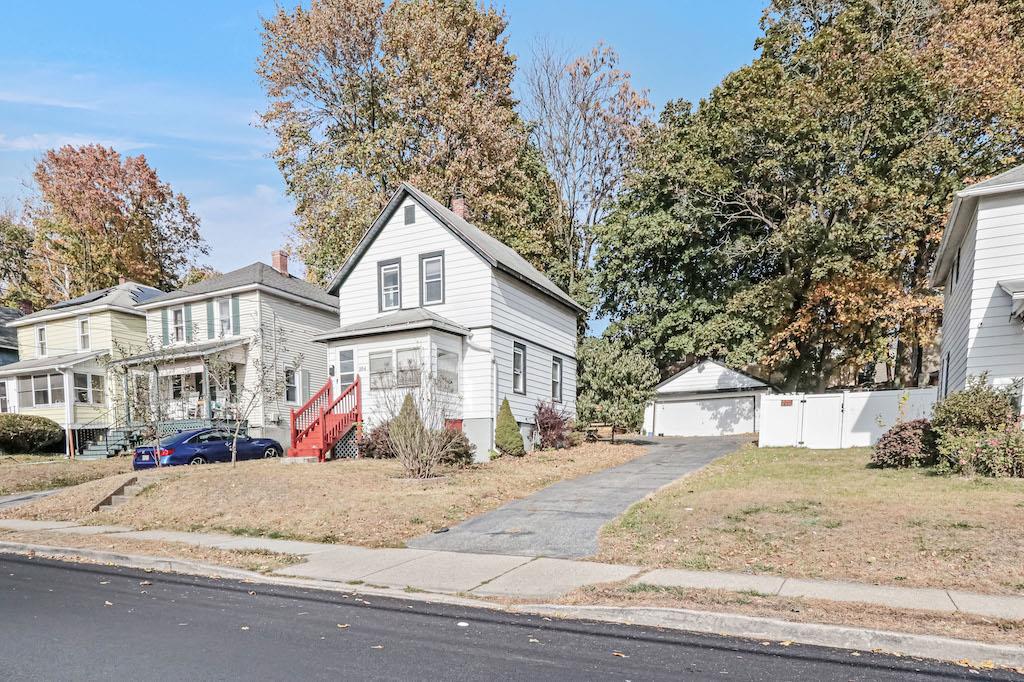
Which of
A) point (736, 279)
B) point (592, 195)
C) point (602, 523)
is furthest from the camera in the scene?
point (592, 195)

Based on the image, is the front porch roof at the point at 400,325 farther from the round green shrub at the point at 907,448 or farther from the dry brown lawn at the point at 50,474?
the round green shrub at the point at 907,448

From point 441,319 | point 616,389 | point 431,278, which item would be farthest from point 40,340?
point 616,389

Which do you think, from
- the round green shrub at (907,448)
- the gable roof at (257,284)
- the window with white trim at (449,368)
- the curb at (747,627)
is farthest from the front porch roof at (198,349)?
the round green shrub at (907,448)

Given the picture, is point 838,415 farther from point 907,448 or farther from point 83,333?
point 83,333

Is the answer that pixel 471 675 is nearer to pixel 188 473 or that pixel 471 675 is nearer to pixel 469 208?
pixel 188 473

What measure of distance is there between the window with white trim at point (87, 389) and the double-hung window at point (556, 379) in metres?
22.4

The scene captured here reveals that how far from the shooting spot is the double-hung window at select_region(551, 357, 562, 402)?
80.6ft

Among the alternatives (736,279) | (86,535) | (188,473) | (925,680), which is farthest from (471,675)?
(736,279)

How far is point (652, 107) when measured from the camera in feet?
111

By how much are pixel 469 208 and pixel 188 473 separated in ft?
64.2

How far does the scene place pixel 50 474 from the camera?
19.3 metres

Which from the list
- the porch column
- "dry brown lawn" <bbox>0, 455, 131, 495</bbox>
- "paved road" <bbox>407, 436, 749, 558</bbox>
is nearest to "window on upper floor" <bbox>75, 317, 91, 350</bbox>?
the porch column

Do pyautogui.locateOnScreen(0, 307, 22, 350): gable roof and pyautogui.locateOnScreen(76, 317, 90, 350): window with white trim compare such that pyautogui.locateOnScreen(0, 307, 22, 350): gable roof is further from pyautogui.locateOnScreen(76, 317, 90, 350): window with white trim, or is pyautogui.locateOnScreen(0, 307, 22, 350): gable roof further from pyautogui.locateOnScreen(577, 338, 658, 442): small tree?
pyautogui.locateOnScreen(577, 338, 658, 442): small tree

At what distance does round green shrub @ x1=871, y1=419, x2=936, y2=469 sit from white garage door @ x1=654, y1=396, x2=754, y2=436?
17.2 m
